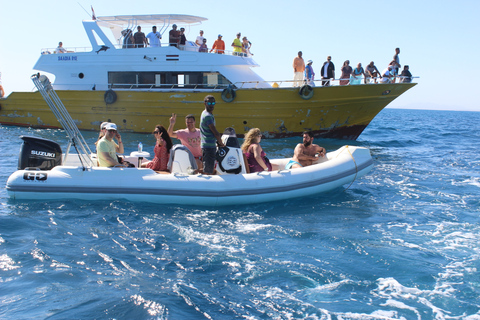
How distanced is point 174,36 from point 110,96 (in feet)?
10.8

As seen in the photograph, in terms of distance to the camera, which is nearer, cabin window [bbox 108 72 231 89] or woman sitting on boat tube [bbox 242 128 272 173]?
woman sitting on boat tube [bbox 242 128 272 173]

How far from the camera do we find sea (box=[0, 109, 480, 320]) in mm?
3850

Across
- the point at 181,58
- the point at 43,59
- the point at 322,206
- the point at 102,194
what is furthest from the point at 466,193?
the point at 43,59

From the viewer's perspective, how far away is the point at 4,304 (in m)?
→ 3.75

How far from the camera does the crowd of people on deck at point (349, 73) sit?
14.0 metres

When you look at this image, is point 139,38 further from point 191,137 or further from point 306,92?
point 191,137

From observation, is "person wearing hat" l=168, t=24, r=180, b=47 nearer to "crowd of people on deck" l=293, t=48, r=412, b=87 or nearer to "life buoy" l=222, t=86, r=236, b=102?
"life buoy" l=222, t=86, r=236, b=102

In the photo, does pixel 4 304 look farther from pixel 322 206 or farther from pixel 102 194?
pixel 322 206

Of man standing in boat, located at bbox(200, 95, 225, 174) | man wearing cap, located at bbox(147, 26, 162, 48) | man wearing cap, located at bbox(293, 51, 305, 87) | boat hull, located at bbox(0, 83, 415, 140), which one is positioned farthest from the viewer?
man wearing cap, located at bbox(147, 26, 162, 48)

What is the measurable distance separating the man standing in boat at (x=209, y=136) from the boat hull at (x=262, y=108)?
764cm

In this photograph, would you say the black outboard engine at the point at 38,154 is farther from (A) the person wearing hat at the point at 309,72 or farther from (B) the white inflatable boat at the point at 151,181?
(A) the person wearing hat at the point at 309,72

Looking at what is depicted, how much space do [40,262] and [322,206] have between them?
14.4 ft

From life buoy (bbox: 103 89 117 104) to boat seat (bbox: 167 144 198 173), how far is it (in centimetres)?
969

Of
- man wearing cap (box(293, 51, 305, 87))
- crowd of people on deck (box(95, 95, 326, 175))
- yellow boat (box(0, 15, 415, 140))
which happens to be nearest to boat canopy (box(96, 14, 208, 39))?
yellow boat (box(0, 15, 415, 140))
